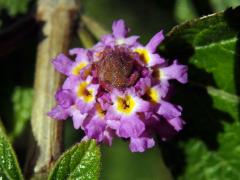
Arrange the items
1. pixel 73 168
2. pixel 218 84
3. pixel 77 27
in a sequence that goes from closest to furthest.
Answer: pixel 73 168 < pixel 218 84 < pixel 77 27

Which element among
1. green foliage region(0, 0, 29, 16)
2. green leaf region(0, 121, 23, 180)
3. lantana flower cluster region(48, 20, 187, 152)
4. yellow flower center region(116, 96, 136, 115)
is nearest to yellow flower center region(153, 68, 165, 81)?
lantana flower cluster region(48, 20, 187, 152)

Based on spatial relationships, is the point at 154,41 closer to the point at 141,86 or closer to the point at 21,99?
the point at 141,86

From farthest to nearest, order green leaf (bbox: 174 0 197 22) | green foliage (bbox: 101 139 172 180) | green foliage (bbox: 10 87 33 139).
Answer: green foliage (bbox: 101 139 172 180), green leaf (bbox: 174 0 197 22), green foliage (bbox: 10 87 33 139)

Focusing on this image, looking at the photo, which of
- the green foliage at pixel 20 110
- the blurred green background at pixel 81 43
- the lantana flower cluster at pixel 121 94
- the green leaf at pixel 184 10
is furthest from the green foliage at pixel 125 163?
the lantana flower cluster at pixel 121 94

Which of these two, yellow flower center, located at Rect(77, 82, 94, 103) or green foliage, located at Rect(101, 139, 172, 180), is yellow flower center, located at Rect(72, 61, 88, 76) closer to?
yellow flower center, located at Rect(77, 82, 94, 103)

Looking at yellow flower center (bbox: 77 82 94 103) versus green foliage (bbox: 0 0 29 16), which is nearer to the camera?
yellow flower center (bbox: 77 82 94 103)

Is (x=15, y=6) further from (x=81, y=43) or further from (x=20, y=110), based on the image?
(x=20, y=110)

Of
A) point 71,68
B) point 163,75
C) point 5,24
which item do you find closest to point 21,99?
point 5,24

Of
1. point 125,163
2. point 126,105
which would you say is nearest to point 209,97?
point 126,105
